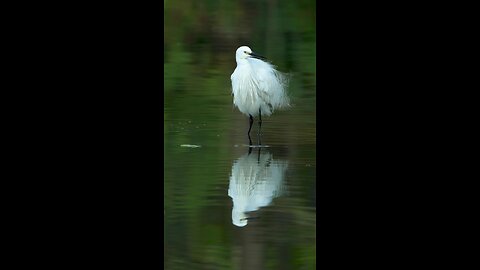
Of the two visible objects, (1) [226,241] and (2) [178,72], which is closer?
(1) [226,241]

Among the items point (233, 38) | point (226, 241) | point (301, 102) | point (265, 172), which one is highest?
point (233, 38)

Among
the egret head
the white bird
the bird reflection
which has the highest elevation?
the egret head

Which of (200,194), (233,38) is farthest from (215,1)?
(200,194)

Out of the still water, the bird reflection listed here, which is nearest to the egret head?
the still water

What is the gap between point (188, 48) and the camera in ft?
16.6

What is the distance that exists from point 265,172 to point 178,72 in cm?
69

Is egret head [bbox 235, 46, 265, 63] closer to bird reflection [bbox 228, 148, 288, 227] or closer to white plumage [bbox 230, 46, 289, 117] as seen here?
white plumage [bbox 230, 46, 289, 117]

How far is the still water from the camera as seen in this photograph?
436 cm

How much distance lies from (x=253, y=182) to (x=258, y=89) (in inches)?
27.3

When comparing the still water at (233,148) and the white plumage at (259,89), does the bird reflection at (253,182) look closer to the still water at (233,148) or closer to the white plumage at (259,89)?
the still water at (233,148)

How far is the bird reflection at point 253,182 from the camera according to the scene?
4520mm

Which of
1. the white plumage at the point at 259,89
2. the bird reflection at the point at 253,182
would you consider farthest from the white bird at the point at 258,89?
the bird reflection at the point at 253,182

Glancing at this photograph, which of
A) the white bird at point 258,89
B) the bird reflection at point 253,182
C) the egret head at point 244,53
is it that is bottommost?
Result: the bird reflection at point 253,182

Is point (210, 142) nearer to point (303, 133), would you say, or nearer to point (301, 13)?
point (303, 133)
